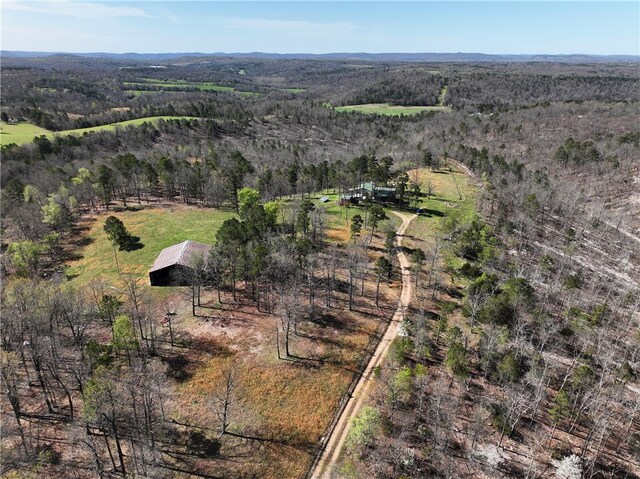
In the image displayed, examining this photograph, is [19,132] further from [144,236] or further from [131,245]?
[131,245]

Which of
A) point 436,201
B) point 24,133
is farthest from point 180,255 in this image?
point 24,133

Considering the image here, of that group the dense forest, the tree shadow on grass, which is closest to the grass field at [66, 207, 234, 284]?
the tree shadow on grass

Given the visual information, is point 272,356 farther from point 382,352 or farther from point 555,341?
point 555,341

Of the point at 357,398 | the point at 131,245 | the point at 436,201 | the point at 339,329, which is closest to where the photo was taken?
the point at 357,398

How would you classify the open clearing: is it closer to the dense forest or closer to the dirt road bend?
the dense forest

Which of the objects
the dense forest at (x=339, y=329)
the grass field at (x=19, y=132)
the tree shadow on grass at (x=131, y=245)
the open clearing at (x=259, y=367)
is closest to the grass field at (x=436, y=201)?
the dense forest at (x=339, y=329)

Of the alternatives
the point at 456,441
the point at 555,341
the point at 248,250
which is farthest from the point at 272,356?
the point at 555,341
